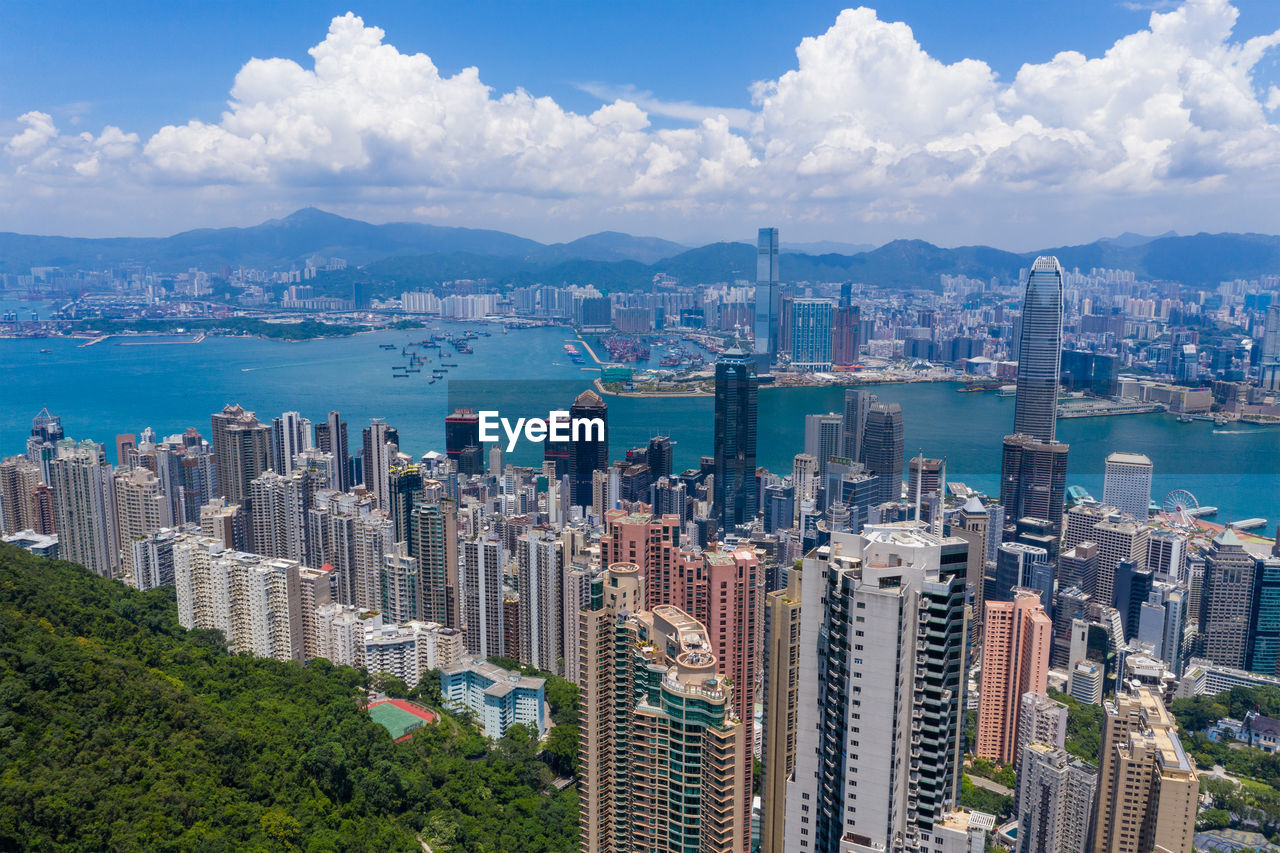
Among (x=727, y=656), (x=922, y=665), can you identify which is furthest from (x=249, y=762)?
(x=922, y=665)

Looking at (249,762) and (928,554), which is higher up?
(928,554)

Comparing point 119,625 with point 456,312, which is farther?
point 456,312

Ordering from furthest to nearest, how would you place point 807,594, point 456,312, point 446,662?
point 456,312
point 446,662
point 807,594

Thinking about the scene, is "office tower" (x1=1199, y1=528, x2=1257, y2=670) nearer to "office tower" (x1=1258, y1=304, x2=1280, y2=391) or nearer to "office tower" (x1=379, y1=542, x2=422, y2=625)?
"office tower" (x1=1258, y1=304, x2=1280, y2=391)

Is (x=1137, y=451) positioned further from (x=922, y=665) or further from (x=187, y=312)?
(x=187, y=312)

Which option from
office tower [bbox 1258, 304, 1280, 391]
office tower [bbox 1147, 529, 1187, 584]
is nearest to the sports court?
office tower [bbox 1147, 529, 1187, 584]
